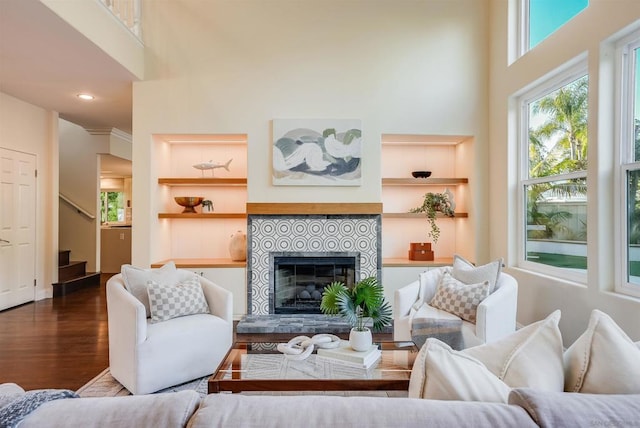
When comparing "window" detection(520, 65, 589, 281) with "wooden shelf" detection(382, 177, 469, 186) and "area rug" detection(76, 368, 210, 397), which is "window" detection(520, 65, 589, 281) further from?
"area rug" detection(76, 368, 210, 397)

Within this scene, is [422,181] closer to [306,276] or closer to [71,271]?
[306,276]

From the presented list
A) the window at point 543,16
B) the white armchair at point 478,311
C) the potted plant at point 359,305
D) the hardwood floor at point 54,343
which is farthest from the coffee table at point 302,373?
the window at point 543,16

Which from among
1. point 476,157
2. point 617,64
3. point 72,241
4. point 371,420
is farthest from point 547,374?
point 72,241

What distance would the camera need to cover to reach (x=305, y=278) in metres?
4.77

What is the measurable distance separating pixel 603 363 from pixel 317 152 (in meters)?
3.76

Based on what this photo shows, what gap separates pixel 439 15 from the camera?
183 inches

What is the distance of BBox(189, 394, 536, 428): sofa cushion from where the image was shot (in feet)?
2.65

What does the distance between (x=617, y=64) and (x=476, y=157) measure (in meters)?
1.87

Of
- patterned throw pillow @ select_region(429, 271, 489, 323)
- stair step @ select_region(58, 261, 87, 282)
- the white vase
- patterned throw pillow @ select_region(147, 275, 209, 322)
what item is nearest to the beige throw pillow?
the white vase

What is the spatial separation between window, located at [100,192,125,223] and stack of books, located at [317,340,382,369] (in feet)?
36.3

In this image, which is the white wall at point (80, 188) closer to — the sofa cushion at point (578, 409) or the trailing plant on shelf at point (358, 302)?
the trailing plant on shelf at point (358, 302)

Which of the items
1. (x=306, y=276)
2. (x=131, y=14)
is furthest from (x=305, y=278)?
(x=131, y=14)

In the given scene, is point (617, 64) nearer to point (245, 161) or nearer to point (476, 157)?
point (476, 157)

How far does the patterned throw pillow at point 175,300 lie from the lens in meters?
2.88
